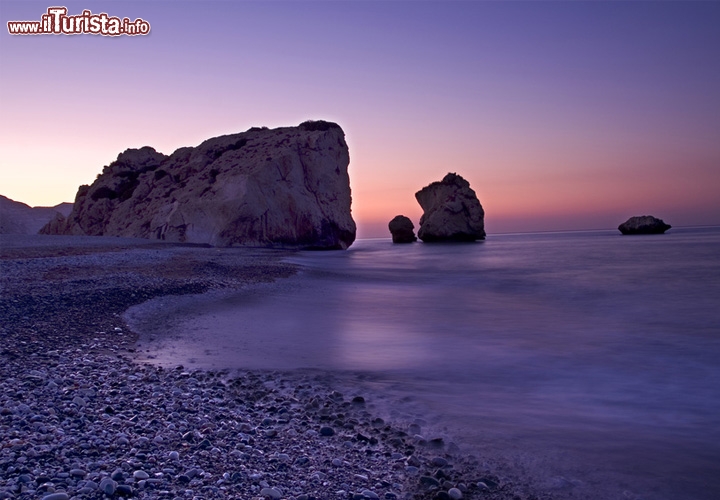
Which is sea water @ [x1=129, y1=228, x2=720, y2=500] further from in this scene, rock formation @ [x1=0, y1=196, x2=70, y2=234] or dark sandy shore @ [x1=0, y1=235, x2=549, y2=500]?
rock formation @ [x1=0, y1=196, x2=70, y2=234]

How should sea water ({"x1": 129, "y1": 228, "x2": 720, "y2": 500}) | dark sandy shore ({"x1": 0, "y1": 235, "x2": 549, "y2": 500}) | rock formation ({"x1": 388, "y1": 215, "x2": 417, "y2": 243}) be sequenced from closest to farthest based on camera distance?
dark sandy shore ({"x1": 0, "y1": 235, "x2": 549, "y2": 500})
sea water ({"x1": 129, "y1": 228, "x2": 720, "y2": 500})
rock formation ({"x1": 388, "y1": 215, "x2": 417, "y2": 243})

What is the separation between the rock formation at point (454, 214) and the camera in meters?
70.6

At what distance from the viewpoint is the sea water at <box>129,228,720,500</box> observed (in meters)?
3.96

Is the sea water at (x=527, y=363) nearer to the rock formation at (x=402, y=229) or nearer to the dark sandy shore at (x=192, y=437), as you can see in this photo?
the dark sandy shore at (x=192, y=437)

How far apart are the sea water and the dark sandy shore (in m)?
0.57

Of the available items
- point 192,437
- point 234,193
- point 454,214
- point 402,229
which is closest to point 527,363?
point 192,437

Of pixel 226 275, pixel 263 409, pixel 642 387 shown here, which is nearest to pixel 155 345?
pixel 263 409

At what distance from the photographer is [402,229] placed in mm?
78125

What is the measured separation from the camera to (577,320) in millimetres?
11594

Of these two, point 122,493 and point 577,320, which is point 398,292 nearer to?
point 577,320

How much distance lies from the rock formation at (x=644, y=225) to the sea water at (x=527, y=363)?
256 feet

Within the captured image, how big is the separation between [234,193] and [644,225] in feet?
249

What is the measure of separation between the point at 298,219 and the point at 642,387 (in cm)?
3623

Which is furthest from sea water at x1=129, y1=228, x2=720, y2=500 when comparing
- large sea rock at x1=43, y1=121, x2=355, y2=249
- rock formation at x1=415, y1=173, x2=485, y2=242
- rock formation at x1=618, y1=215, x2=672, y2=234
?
rock formation at x1=618, y1=215, x2=672, y2=234
